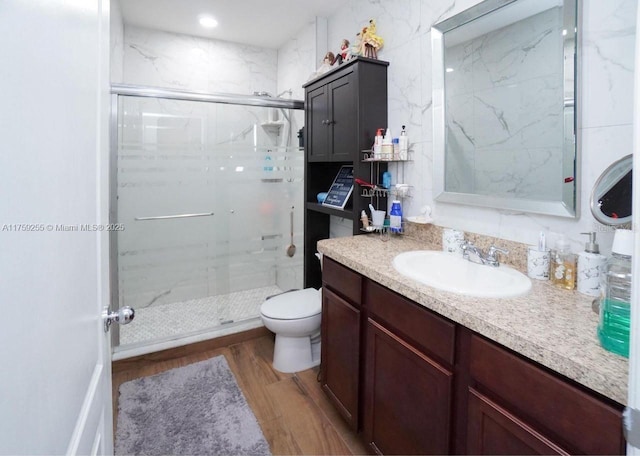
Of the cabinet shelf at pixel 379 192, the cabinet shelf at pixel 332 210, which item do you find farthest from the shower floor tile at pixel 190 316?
the cabinet shelf at pixel 379 192

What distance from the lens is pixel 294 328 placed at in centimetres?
207

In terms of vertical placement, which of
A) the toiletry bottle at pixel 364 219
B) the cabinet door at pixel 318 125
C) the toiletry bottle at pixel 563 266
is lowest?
the toiletry bottle at pixel 563 266

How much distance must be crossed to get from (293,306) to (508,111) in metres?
1.58

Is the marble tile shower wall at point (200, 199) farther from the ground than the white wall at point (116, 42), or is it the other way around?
the white wall at point (116, 42)

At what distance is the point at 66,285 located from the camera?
20.4 inches

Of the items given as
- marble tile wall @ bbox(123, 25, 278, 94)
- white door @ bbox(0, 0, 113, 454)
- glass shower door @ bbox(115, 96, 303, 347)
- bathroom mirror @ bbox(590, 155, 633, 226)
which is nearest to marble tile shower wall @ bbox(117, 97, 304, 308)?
glass shower door @ bbox(115, 96, 303, 347)

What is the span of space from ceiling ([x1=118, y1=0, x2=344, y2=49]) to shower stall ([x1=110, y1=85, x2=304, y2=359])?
0.70 meters

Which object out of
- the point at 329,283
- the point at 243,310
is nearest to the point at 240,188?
the point at 243,310

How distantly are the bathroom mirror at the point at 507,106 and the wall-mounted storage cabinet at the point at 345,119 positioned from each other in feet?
1.25

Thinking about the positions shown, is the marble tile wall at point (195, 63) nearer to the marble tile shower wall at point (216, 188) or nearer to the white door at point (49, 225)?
the marble tile shower wall at point (216, 188)

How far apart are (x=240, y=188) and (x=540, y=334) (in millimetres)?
2363

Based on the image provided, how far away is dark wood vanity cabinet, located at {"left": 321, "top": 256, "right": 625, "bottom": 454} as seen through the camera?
74 centimetres

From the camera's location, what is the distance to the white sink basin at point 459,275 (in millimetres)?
1118

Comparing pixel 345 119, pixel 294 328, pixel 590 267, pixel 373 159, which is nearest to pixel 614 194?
pixel 590 267
